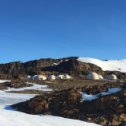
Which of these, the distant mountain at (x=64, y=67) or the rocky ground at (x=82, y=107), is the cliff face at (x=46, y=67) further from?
the rocky ground at (x=82, y=107)

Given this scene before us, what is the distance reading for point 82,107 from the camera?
110 ft

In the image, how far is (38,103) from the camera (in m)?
34.6

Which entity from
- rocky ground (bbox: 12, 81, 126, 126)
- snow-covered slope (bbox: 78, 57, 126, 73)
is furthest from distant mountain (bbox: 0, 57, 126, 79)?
rocky ground (bbox: 12, 81, 126, 126)

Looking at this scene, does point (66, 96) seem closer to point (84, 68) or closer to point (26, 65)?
point (84, 68)

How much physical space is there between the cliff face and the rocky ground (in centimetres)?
8890

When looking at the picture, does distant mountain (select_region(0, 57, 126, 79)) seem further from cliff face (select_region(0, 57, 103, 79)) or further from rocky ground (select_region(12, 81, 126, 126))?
rocky ground (select_region(12, 81, 126, 126))

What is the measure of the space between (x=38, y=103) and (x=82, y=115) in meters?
4.56

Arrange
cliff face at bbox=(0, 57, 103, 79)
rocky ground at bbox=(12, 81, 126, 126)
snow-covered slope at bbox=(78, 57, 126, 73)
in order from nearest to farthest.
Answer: rocky ground at bbox=(12, 81, 126, 126)
cliff face at bbox=(0, 57, 103, 79)
snow-covered slope at bbox=(78, 57, 126, 73)

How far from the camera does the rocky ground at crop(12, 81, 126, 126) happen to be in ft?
103

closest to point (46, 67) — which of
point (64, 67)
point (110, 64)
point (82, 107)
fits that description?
point (64, 67)

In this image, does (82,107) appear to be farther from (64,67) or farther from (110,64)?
(110,64)

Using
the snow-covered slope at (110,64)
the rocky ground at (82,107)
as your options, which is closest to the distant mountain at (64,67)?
the snow-covered slope at (110,64)

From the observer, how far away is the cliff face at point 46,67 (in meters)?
135

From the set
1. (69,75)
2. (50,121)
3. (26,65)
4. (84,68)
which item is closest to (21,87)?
(50,121)
